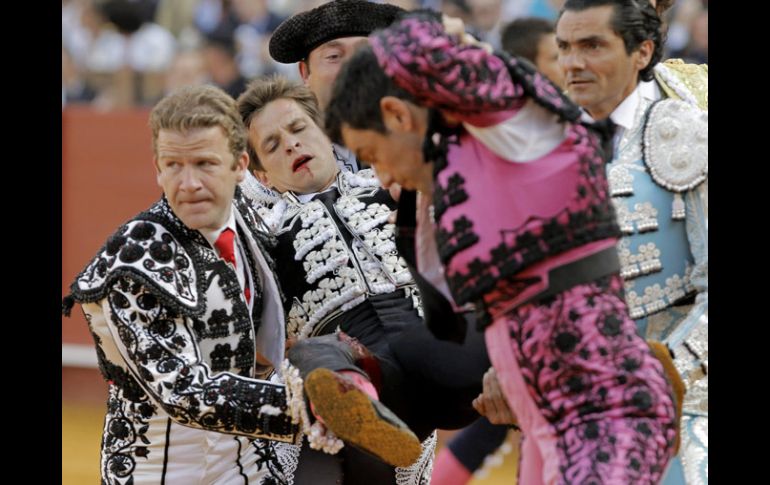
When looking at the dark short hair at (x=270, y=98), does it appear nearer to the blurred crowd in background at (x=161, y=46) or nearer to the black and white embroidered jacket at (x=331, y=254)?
the black and white embroidered jacket at (x=331, y=254)

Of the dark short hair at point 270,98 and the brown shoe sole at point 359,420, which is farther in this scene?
the dark short hair at point 270,98

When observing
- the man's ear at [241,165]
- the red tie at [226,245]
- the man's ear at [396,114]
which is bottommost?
the red tie at [226,245]

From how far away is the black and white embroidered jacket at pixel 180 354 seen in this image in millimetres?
3463

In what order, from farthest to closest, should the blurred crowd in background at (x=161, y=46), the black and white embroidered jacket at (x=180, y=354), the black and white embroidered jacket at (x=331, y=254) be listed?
the blurred crowd in background at (x=161, y=46) < the black and white embroidered jacket at (x=331, y=254) < the black and white embroidered jacket at (x=180, y=354)

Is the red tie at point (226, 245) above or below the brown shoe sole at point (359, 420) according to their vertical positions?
above

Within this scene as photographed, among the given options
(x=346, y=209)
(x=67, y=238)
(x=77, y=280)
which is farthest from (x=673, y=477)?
(x=67, y=238)

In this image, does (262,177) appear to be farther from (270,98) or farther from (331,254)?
(331,254)

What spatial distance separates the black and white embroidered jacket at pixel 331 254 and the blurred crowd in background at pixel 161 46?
4908mm

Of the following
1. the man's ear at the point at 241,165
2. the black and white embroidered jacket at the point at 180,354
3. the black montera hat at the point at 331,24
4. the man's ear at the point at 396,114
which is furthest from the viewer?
the black montera hat at the point at 331,24

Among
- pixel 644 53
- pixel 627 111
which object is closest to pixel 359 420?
pixel 627 111

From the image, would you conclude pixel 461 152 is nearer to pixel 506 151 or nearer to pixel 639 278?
pixel 506 151

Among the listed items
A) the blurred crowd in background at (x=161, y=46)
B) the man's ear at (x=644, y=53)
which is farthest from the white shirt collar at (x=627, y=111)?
the blurred crowd in background at (x=161, y=46)

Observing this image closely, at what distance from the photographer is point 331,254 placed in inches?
165

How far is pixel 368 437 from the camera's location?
3.00 meters
